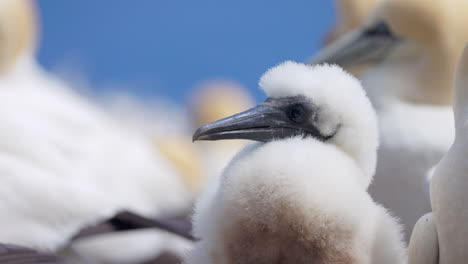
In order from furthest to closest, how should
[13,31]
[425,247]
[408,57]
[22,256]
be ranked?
[13,31], [408,57], [22,256], [425,247]

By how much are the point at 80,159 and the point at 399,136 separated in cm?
187

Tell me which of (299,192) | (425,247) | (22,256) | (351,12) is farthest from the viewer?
(351,12)

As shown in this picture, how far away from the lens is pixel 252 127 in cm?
256

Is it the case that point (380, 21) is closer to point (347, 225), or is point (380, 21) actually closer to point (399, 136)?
point (399, 136)

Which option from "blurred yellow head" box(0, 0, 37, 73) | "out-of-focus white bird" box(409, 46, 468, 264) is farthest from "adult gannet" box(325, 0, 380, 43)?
"out-of-focus white bird" box(409, 46, 468, 264)

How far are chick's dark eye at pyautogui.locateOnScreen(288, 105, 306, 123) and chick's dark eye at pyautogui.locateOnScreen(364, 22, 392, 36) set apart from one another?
1665mm

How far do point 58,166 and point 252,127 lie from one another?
226cm

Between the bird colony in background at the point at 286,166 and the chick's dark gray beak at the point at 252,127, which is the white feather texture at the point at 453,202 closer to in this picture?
the bird colony in background at the point at 286,166

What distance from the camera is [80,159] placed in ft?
15.8

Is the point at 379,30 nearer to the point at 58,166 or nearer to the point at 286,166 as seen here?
the point at 58,166

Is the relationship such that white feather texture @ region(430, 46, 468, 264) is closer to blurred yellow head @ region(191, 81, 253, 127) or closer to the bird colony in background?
the bird colony in background

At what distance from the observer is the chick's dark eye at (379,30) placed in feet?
13.6

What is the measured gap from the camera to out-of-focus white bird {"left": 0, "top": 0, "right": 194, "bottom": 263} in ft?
13.7

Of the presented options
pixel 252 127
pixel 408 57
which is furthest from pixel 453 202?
pixel 408 57
